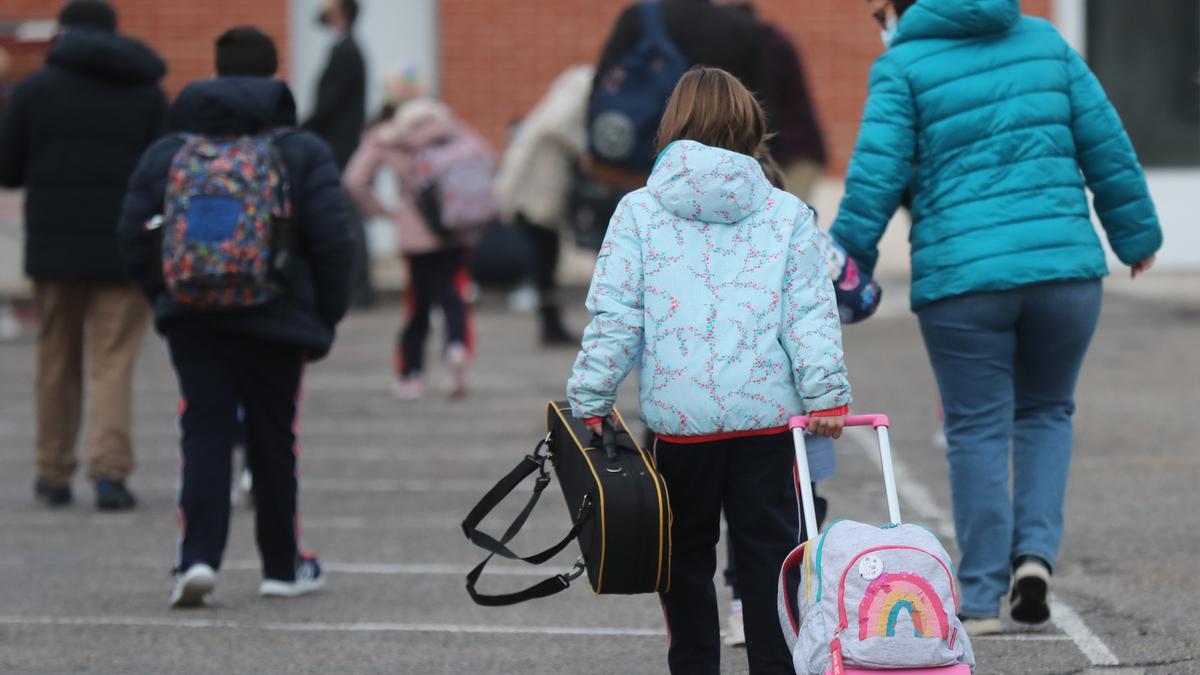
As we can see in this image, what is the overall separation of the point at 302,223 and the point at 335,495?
2710 millimetres

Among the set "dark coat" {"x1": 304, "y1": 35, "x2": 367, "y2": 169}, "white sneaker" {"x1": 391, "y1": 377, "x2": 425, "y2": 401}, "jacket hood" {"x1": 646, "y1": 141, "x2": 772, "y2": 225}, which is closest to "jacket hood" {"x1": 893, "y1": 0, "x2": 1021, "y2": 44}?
"jacket hood" {"x1": 646, "y1": 141, "x2": 772, "y2": 225}

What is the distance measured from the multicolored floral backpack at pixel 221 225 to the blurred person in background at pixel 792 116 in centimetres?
302

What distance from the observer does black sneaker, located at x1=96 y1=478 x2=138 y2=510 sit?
863 cm

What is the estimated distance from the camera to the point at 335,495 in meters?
9.09

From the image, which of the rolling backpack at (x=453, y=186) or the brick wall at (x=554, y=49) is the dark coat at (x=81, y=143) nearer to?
the rolling backpack at (x=453, y=186)

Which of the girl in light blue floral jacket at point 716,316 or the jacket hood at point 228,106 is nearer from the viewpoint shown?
the girl in light blue floral jacket at point 716,316

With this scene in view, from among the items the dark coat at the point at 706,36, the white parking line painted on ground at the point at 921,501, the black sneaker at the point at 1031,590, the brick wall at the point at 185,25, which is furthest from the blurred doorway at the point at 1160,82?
the black sneaker at the point at 1031,590

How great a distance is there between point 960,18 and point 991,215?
0.57 meters

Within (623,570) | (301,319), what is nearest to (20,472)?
(301,319)

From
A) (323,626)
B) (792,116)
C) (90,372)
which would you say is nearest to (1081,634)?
(323,626)

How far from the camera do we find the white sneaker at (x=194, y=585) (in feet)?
21.5

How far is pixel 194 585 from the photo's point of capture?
655cm

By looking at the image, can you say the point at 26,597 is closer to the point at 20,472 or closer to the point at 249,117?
the point at 249,117

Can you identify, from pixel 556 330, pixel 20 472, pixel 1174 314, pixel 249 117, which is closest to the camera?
pixel 249 117
